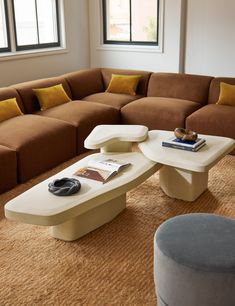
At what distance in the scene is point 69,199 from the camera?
93.8 inches

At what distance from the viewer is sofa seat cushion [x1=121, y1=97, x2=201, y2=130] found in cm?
420

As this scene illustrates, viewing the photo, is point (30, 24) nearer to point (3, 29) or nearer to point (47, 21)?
point (47, 21)

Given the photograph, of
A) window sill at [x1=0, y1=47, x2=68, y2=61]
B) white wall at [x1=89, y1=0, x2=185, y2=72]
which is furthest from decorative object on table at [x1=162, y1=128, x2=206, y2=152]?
white wall at [x1=89, y1=0, x2=185, y2=72]

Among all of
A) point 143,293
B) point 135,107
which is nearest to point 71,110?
point 135,107

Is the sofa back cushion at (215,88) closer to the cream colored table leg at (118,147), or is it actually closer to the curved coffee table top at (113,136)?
the curved coffee table top at (113,136)

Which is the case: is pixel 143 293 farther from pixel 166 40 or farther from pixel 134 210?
pixel 166 40

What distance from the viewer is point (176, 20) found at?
5.28 meters

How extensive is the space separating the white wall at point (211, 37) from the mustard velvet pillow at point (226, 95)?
3.21 ft

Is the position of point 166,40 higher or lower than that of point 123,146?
higher

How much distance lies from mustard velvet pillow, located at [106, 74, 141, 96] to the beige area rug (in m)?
2.07

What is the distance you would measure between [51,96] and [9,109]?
60 cm

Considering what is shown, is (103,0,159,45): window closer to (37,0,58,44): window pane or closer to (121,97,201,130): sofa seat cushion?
(37,0,58,44): window pane

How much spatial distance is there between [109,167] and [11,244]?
804mm

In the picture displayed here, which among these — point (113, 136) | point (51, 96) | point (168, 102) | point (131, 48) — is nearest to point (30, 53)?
point (51, 96)
